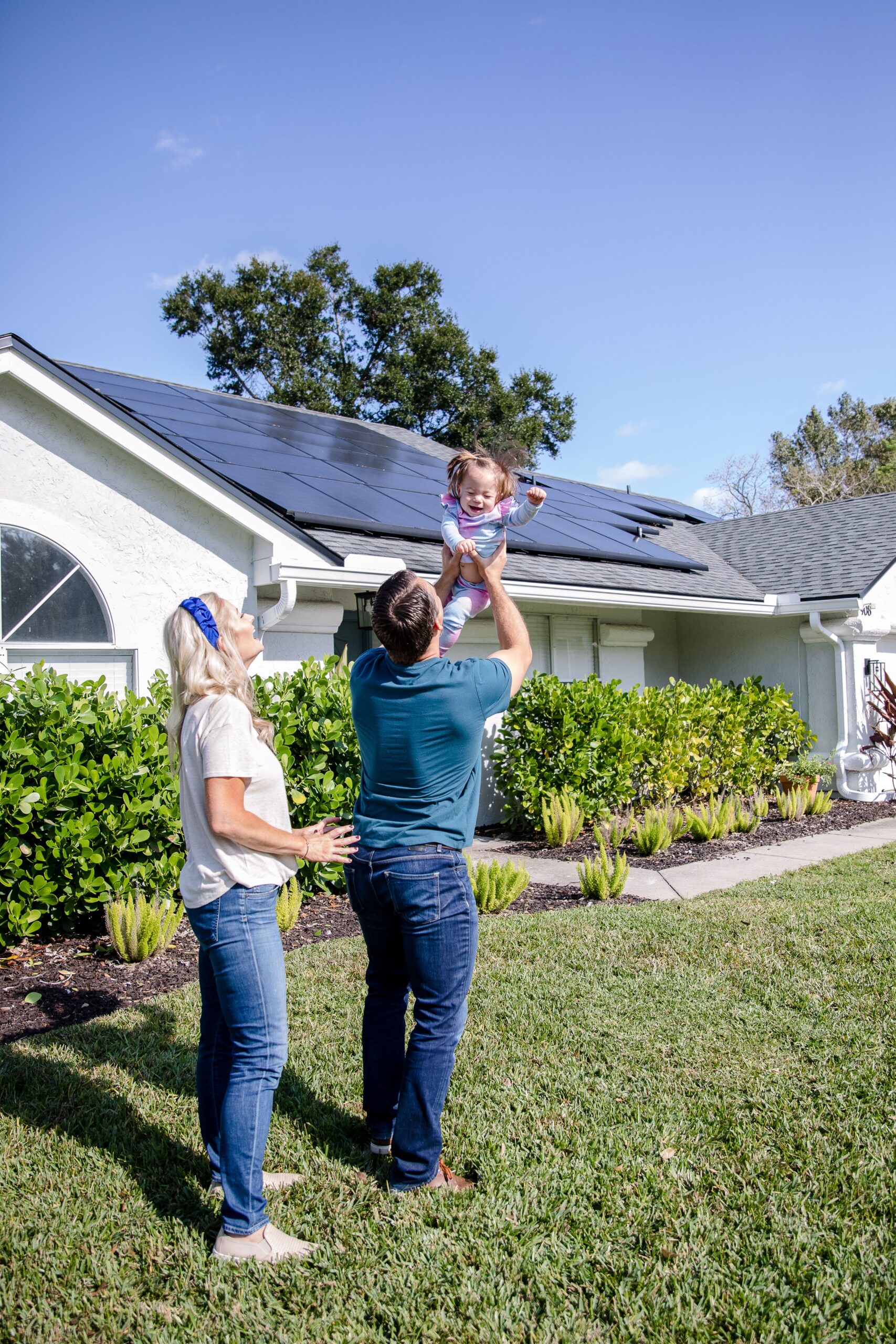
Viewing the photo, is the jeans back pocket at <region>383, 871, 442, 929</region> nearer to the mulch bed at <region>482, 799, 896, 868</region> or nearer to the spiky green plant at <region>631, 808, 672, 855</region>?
the mulch bed at <region>482, 799, 896, 868</region>

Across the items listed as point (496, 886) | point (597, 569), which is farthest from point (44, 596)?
point (597, 569)

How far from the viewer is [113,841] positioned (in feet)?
19.5

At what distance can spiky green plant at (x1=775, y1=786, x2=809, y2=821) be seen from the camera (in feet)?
35.8

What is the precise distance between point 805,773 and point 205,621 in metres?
10.8

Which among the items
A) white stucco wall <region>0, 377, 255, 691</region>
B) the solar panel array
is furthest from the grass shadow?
the solar panel array

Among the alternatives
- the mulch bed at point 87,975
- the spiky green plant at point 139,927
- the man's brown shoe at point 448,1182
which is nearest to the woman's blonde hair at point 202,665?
the man's brown shoe at point 448,1182

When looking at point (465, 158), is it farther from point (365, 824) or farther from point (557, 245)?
point (365, 824)

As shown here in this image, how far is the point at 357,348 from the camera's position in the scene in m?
33.2

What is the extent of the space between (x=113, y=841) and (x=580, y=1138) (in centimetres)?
373

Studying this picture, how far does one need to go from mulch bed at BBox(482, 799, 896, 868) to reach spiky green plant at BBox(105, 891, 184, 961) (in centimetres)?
378

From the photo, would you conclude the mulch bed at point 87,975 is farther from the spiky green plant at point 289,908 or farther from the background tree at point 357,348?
the background tree at point 357,348

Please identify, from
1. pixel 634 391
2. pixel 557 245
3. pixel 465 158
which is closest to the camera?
pixel 465 158

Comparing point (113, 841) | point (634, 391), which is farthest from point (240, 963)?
point (634, 391)

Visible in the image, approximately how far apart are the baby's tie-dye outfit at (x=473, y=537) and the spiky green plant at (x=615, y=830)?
4.76m
